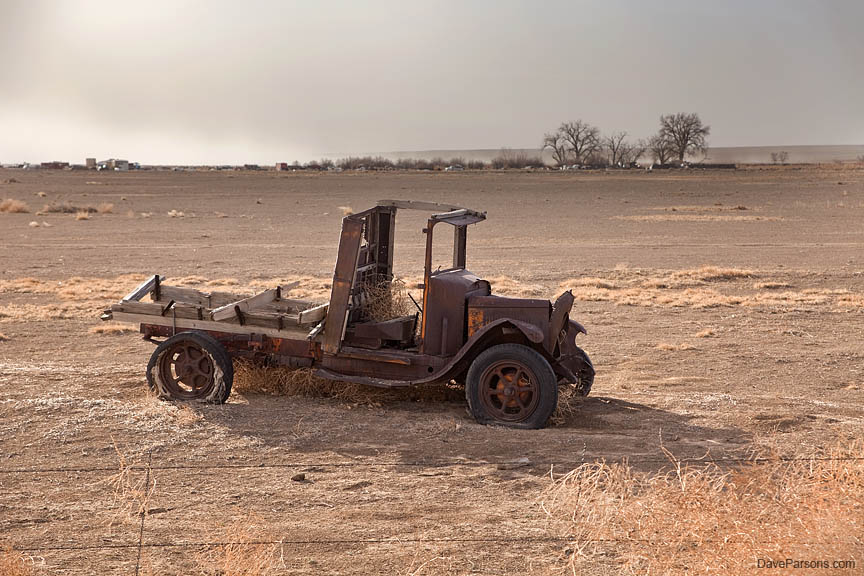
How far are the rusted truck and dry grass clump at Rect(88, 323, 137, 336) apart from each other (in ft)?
16.1

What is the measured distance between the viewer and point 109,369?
11.4 meters

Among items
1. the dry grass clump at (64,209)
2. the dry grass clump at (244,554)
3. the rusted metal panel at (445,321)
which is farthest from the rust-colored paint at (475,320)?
the dry grass clump at (64,209)

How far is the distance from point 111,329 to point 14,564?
998 cm

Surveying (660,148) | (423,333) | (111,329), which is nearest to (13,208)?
(111,329)

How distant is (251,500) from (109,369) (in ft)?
17.5

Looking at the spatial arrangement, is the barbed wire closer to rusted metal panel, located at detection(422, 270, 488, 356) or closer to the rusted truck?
the rusted truck

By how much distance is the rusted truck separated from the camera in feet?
28.5

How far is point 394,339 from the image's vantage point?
31.3ft

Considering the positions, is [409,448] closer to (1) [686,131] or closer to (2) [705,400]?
A: (2) [705,400]

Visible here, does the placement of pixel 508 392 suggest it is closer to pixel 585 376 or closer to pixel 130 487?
pixel 585 376

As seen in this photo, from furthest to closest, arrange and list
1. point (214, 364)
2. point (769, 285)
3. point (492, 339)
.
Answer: point (769, 285) < point (214, 364) < point (492, 339)

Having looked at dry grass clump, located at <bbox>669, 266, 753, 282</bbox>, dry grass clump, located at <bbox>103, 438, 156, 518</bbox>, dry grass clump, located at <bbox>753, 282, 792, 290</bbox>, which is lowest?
dry grass clump, located at <bbox>103, 438, 156, 518</bbox>

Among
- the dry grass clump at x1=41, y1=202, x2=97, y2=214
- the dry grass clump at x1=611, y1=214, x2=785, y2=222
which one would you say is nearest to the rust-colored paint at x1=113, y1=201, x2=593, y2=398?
the dry grass clump at x1=611, y1=214, x2=785, y2=222

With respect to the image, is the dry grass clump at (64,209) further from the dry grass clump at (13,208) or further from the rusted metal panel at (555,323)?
the rusted metal panel at (555,323)
